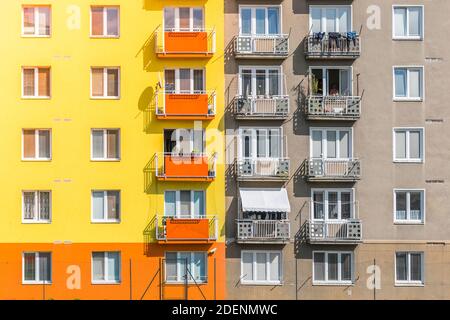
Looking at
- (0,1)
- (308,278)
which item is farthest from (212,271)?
(0,1)

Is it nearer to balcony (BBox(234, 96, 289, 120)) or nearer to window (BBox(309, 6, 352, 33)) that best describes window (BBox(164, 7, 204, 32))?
balcony (BBox(234, 96, 289, 120))

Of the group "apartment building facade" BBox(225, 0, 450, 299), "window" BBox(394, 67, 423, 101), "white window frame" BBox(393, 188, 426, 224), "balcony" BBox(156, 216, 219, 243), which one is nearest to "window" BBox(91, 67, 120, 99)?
"apartment building facade" BBox(225, 0, 450, 299)

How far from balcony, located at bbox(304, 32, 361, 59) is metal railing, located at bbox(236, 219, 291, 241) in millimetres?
8085

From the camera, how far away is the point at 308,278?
36188 millimetres

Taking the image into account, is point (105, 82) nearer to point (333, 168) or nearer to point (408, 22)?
point (333, 168)

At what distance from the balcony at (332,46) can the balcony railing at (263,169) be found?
5.33 m

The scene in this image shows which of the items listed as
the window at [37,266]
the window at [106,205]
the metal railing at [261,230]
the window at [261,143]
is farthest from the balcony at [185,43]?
the window at [37,266]

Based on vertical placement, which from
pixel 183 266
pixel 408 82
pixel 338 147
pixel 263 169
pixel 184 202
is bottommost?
pixel 183 266

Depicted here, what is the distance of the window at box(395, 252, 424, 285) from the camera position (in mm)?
36344

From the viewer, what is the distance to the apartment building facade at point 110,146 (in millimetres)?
36000

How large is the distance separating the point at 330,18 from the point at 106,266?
627 inches

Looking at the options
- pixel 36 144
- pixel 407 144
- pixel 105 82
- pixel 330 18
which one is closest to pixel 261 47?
pixel 330 18

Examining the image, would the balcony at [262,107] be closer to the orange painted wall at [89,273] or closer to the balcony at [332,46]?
the balcony at [332,46]

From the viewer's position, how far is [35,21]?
36.6 m
